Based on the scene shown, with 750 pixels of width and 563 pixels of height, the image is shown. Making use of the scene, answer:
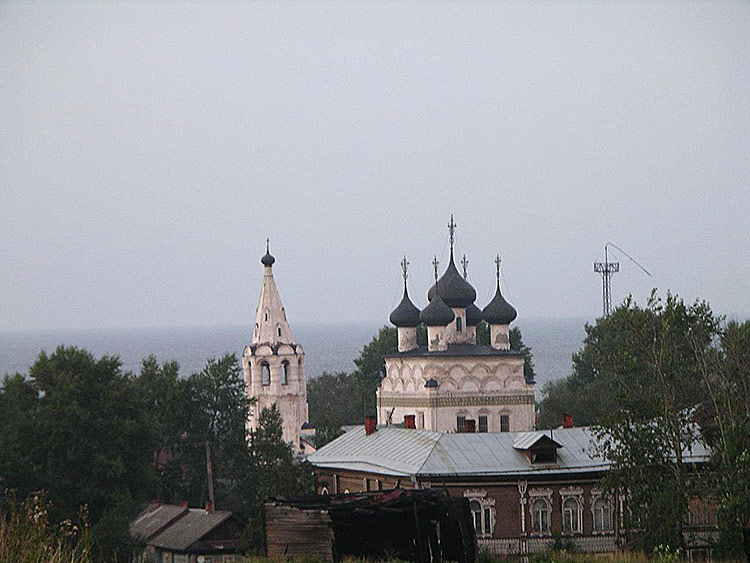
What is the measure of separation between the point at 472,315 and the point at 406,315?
5.60 ft

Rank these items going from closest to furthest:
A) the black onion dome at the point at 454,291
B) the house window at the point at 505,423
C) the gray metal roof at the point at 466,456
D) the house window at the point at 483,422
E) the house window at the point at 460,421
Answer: the gray metal roof at the point at 466,456 → the house window at the point at 460,421 → the house window at the point at 483,422 → the house window at the point at 505,423 → the black onion dome at the point at 454,291

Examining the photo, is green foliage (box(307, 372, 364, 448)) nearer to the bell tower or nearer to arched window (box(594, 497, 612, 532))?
the bell tower

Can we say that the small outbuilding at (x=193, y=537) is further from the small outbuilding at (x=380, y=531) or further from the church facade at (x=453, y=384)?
the church facade at (x=453, y=384)

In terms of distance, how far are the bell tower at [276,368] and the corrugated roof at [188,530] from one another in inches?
610

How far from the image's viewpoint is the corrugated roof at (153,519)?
92.7 feet

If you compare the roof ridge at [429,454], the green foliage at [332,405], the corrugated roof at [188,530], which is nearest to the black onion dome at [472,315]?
the green foliage at [332,405]

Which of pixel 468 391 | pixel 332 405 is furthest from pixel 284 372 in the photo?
pixel 332 405

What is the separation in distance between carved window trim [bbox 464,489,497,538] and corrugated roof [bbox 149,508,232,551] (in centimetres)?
453

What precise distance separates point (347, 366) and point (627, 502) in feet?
362

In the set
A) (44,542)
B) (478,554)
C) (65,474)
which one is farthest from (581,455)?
(44,542)

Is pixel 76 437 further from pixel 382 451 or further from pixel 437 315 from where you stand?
pixel 437 315

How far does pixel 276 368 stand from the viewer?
44.3 meters

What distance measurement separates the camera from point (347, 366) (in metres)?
133

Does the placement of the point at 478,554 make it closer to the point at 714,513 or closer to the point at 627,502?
the point at 627,502
